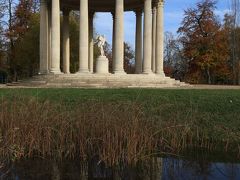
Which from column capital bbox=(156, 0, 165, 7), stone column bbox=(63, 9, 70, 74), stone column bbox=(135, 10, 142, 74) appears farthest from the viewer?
stone column bbox=(63, 9, 70, 74)

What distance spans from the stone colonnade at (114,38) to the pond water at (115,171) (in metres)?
47.4

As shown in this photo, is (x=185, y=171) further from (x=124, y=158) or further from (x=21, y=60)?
(x=21, y=60)

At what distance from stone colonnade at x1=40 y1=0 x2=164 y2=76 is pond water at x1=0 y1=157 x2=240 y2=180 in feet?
156

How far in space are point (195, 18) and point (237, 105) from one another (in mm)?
78272

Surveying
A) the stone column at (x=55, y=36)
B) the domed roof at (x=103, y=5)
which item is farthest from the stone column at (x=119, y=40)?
the domed roof at (x=103, y=5)

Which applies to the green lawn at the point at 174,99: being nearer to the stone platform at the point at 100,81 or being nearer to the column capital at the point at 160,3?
the stone platform at the point at 100,81

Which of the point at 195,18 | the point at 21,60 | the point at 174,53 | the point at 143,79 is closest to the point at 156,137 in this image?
the point at 143,79

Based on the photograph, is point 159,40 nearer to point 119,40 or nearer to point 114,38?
point 114,38

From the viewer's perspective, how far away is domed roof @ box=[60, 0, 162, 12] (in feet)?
273

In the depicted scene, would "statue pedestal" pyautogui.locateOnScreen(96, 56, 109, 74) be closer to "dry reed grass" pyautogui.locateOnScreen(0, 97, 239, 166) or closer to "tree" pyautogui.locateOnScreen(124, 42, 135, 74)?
"dry reed grass" pyautogui.locateOnScreen(0, 97, 239, 166)

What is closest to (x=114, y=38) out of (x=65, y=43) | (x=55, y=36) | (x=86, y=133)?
(x=55, y=36)

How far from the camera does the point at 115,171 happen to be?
21.7 meters

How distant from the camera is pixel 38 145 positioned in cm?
2358

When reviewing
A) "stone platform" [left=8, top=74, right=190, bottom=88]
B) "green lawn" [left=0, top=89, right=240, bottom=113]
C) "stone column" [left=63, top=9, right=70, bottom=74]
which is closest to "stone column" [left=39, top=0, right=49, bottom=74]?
"stone column" [left=63, top=9, right=70, bottom=74]
